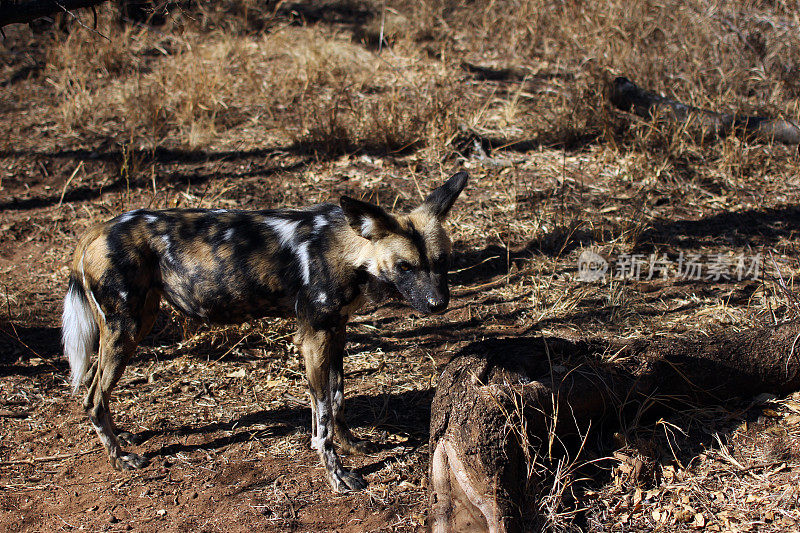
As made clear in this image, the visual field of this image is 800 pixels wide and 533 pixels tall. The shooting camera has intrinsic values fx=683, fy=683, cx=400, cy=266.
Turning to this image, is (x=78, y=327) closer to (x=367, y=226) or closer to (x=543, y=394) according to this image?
(x=367, y=226)

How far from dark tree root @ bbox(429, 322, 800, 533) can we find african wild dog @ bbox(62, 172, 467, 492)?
0.40 meters

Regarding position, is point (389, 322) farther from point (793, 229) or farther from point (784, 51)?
point (784, 51)

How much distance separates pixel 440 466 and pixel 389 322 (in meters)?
1.61

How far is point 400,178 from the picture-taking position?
17.8 ft

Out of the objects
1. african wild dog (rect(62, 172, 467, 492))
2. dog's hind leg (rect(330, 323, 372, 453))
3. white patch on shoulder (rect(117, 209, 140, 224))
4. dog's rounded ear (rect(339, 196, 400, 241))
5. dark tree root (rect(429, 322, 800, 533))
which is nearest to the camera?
dark tree root (rect(429, 322, 800, 533))

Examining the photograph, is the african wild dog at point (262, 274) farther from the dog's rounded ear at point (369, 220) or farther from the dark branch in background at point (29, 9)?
the dark branch in background at point (29, 9)

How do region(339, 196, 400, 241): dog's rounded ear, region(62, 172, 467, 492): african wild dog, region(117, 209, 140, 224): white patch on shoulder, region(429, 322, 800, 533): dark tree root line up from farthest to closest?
1. region(117, 209, 140, 224): white patch on shoulder
2. region(62, 172, 467, 492): african wild dog
3. region(339, 196, 400, 241): dog's rounded ear
4. region(429, 322, 800, 533): dark tree root

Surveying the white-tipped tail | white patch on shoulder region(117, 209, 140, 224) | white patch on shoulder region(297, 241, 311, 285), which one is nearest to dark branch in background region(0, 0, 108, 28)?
white patch on shoulder region(117, 209, 140, 224)

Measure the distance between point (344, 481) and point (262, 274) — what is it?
955mm

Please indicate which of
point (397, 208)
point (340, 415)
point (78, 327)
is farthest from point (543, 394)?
point (397, 208)

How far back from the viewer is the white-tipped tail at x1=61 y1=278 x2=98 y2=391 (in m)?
3.04

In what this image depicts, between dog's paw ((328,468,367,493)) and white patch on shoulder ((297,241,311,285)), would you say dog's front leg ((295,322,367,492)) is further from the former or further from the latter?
white patch on shoulder ((297,241,311,285))

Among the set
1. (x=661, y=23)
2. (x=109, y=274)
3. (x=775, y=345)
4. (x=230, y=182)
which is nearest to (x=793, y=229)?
(x=775, y=345)

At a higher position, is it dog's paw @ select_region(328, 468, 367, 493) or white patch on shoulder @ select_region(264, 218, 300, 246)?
white patch on shoulder @ select_region(264, 218, 300, 246)
